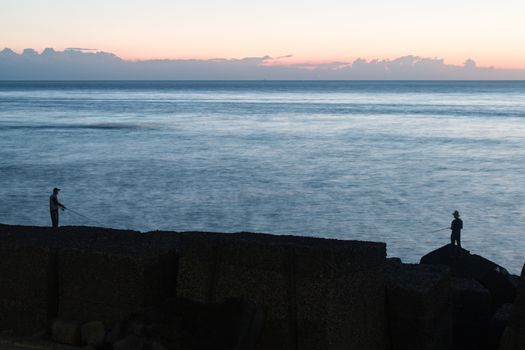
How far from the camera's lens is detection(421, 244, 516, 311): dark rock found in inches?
372

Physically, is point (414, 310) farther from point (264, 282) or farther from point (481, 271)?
point (481, 271)

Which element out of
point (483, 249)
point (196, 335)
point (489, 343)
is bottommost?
point (483, 249)

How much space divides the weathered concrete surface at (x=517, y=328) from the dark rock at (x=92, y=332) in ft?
10.9

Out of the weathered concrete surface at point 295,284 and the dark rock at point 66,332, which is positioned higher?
the weathered concrete surface at point 295,284

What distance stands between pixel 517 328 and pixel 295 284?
6.21 feet

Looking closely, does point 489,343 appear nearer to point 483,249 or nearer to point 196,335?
point 196,335

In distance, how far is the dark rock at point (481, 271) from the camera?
9438mm

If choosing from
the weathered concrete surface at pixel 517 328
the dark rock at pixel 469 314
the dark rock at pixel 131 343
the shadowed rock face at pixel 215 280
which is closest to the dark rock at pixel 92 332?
the shadowed rock face at pixel 215 280

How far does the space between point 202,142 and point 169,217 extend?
2468cm

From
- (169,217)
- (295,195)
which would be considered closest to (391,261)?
(169,217)

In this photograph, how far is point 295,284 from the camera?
5445 millimetres

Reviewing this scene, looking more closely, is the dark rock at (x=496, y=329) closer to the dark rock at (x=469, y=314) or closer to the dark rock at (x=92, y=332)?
the dark rock at (x=469, y=314)

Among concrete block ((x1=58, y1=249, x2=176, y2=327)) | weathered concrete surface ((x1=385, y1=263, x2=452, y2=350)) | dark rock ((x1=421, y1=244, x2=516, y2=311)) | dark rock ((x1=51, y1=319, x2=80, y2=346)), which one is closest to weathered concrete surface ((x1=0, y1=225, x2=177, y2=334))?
concrete block ((x1=58, y1=249, x2=176, y2=327))

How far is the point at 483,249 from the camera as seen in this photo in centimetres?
1766
